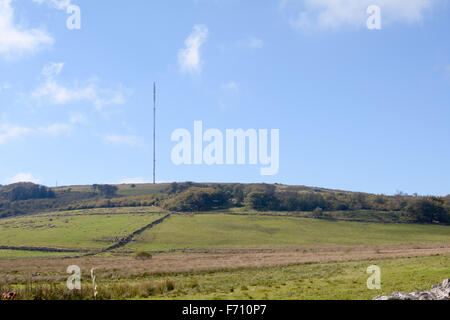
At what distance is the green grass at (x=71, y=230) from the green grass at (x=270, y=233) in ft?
27.2

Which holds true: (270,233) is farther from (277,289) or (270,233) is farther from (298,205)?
(277,289)

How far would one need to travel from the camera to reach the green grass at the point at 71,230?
339 feet

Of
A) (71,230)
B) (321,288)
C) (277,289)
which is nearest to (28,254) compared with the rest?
(71,230)

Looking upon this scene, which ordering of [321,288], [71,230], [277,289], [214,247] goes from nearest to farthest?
[321,288] → [277,289] → [214,247] → [71,230]

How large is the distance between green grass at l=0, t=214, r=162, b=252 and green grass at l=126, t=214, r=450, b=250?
8290mm

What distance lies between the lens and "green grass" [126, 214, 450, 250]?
101250 millimetres

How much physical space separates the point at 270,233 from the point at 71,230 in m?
56.0

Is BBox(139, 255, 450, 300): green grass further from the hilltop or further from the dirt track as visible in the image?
the hilltop

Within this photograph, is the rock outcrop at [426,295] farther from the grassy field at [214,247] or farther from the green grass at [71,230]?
the green grass at [71,230]

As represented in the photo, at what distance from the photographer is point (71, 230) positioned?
118812mm

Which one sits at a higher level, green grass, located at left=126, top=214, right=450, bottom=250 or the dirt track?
the dirt track

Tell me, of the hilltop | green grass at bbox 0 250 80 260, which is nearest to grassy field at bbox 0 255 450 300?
green grass at bbox 0 250 80 260

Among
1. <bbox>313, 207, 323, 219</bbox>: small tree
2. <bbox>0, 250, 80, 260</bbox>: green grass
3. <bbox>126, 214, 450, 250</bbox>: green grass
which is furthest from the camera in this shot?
<bbox>313, 207, 323, 219</bbox>: small tree
